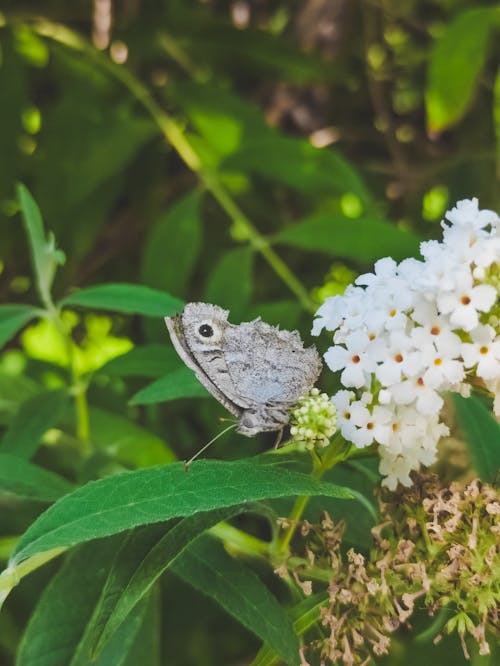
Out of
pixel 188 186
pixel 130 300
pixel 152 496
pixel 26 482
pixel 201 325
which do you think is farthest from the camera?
pixel 188 186

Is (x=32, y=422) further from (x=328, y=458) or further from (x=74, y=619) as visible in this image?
(x=328, y=458)

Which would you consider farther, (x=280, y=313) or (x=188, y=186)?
(x=188, y=186)

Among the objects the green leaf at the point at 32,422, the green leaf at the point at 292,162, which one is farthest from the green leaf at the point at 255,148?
the green leaf at the point at 32,422

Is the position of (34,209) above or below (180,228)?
below

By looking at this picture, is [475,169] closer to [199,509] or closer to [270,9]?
[270,9]

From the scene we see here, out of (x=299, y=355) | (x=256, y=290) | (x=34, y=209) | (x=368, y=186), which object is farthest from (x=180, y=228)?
(x=299, y=355)

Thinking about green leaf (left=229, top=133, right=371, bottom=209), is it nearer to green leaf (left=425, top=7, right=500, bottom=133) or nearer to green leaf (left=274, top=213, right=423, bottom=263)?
green leaf (left=274, top=213, right=423, bottom=263)

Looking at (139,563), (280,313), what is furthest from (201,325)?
Answer: (280,313)
